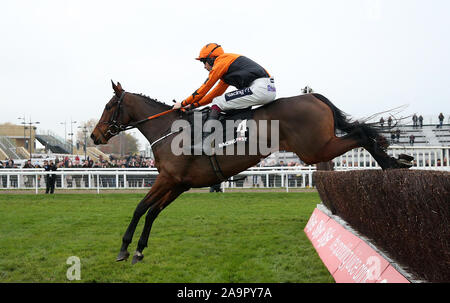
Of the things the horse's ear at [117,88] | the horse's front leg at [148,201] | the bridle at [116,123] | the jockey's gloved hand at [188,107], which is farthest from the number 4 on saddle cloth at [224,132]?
the horse's ear at [117,88]

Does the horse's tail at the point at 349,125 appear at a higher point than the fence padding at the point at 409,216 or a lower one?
higher

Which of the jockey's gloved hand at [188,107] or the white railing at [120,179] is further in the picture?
the white railing at [120,179]

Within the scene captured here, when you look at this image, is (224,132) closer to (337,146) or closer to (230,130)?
(230,130)

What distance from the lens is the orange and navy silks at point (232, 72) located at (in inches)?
175

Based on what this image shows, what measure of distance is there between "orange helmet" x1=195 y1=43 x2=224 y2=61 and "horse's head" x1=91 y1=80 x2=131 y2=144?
48.6 inches

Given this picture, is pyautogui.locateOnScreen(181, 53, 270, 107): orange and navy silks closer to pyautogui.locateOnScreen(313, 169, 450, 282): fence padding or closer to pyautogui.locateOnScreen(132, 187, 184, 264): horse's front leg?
pyautogui.locateOnScreen(132, 187, 184, 264): horse's front leg

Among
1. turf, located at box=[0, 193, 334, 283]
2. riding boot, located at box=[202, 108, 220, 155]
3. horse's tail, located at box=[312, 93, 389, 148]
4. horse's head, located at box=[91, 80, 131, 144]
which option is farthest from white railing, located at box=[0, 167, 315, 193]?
riding boot, located at box=[202, 108, 220, 155]

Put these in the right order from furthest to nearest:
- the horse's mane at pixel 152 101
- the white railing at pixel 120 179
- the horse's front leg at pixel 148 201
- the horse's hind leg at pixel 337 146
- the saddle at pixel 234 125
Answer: the white railing at pixel 120 179 → the horse's mane at pixel 152 101 → the horse's front leg at pixel 148 201 → the saddle at pixel 234 125 → the horse's hind leg at pixel 337 146

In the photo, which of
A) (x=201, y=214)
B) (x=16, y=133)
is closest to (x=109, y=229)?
(x=201, y=214)

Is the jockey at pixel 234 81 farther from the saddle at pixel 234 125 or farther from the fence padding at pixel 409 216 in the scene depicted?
the fence padding at pixel 409 216

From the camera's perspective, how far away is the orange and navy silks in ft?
14.6

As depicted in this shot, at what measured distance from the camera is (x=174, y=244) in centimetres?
620

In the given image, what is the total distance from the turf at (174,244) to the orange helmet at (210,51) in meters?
2.45
